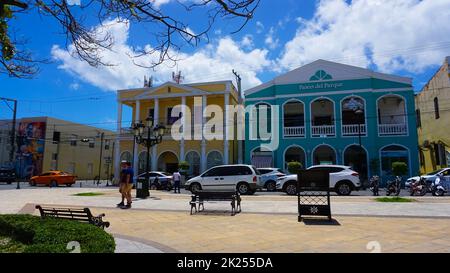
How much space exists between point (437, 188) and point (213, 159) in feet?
58.9

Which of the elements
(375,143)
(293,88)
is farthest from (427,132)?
(293,88)

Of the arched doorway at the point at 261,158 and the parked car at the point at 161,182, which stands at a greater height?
the arched doorway at the point at 261,158

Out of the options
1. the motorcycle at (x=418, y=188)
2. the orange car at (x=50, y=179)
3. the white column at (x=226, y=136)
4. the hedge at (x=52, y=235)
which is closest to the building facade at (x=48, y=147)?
the orange car at (x=50, y=179)

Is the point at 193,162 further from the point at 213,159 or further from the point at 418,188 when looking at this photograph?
the point at 418,188

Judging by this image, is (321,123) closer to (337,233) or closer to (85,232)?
(337,233)

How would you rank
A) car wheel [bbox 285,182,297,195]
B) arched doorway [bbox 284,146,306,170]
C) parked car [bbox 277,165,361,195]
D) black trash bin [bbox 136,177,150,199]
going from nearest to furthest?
1. black trash bin [bbox 136,177,150,199]
2. parked car [bbox 277,165,361,195]
3. car wheel [bbox 285,182,297,195]
4. arched doorway [bbox 284,146,306,170]

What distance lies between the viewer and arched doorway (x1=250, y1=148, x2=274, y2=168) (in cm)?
2677

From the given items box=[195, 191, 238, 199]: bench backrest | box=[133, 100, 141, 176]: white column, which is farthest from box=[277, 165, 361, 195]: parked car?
box=[133, 100, 141, 176]: white column

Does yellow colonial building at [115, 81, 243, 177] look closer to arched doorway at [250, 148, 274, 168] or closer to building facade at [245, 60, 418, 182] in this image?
arched doorway at [250, 148, 274, 168]

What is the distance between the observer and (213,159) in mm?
29578

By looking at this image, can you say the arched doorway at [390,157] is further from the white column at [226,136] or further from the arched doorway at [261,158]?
the white column at [226,136]

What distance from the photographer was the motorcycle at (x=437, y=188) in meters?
16.4

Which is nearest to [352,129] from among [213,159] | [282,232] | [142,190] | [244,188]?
[213,159]

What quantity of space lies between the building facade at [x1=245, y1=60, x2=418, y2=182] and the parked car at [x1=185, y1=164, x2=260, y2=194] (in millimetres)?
9737
